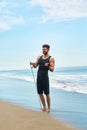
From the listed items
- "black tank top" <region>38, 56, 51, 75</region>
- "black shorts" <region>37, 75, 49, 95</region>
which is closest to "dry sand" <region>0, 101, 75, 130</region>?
"black shorts" <region>37, 75, 49, 95</region>

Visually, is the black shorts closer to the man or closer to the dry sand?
the man

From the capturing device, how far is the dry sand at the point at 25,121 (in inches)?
273

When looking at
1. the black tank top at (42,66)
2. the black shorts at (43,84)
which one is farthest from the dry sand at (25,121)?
the black tank top at (42,66)

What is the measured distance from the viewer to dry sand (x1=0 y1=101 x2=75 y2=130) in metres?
6.94

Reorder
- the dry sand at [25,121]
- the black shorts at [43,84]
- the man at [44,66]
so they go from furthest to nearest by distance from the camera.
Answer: the black shorts at [43,84] < the man at [44,66] < the dry sand at [25,121]

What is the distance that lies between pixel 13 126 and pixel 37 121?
2.49 feet

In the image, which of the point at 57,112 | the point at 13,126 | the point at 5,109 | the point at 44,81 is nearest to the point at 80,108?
the point at 57,112

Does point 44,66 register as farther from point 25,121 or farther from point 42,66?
point 25,121

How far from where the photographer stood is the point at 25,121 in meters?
7.42

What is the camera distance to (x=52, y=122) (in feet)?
25.1

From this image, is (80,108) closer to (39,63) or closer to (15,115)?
(39,63)

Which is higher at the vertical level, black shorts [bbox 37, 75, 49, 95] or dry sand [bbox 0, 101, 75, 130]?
black shorts [bbox 37, 75, 49, 95]

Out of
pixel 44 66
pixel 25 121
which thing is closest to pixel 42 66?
pixel 44 66

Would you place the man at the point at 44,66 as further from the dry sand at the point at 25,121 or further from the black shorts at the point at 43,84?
the dry sand at the point at 25,121
